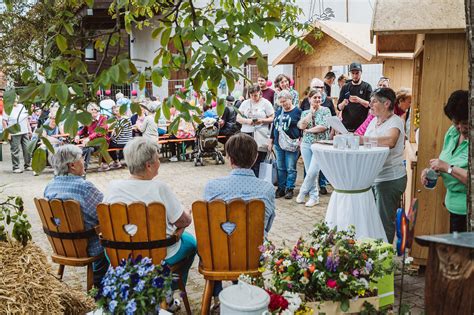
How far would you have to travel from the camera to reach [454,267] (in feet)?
5.40

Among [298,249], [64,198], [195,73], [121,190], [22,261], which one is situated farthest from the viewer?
[64,198]

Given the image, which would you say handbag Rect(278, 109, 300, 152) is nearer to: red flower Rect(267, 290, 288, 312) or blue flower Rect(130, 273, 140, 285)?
red flower Rect(267, 290, 288, 312)

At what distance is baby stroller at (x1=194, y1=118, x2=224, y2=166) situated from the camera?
11.4 meters

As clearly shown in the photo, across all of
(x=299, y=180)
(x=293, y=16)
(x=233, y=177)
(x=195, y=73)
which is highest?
(x=293, y=16)

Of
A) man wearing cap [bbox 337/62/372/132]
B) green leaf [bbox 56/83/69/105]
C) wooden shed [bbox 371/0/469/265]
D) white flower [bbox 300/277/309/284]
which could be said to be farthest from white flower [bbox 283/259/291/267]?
man wearing cap [bbox 337/62/372/132]

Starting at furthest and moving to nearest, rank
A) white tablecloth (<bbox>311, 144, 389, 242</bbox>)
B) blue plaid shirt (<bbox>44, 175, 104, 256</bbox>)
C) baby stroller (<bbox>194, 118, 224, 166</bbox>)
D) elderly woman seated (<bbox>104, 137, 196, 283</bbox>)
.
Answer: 1. baby stroller (<bbox>194, 118, 224, 166</bbox>)
2. white tablecloth (<bbox>311, 144, 389, 242</bbox>)
3. blue plaid shirt (<bbox>44, 175, 104, 256</bbox>)
4. elderly woman seated (<bbox>104, 137, 196, 283</bbox>)

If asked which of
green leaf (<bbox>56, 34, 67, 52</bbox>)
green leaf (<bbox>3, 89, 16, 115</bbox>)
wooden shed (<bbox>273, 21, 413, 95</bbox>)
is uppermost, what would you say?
wooden shed (<bbox>273, 21, 413, 95</bbox>)

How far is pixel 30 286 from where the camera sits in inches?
110

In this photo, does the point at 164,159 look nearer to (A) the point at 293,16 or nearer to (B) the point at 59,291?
(A) the point at 293,16

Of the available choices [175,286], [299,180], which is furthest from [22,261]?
[299,180]

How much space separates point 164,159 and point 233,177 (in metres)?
9.26

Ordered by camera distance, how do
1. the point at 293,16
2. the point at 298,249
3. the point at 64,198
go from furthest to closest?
the point at 293,16 → the point at 64,198 → the point at 298,249

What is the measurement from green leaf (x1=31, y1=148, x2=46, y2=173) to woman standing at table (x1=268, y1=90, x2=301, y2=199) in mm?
5993

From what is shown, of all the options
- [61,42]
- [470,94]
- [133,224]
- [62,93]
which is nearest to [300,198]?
[133,224]
